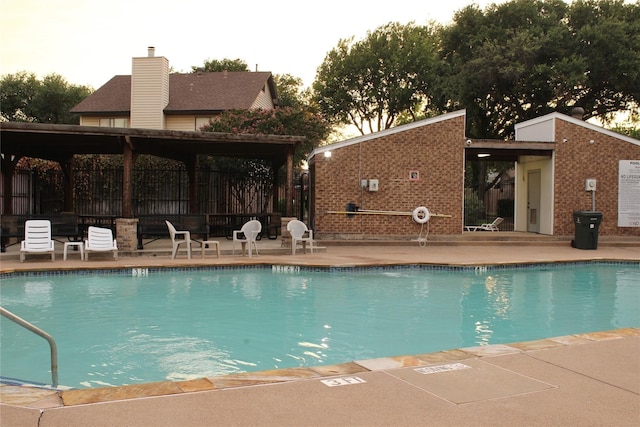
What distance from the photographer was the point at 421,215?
15.7 metres

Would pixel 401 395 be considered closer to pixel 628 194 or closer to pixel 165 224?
pixel 165 224

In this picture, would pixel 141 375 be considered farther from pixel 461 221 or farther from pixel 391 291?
pixel 461 221

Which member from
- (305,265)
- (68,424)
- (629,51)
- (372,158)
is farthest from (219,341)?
(629,51)

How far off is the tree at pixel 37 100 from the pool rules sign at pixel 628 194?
31.2 metres

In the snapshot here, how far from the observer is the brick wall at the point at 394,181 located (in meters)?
15.5

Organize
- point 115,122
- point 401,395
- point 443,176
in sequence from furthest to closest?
point 115,122 → point 443,176 → point 401,395

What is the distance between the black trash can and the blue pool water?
4223 millimetres

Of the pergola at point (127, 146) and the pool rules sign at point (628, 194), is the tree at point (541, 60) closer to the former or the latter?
the pool rules sign at point (628, 194)

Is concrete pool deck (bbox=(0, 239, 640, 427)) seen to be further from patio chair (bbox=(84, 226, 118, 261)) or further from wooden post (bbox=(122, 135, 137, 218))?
wooden post (bbox=(122, 135, 137, 218))

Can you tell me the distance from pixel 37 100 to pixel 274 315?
34.4m

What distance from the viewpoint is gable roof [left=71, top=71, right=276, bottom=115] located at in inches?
1020

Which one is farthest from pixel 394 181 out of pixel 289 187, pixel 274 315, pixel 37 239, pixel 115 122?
pixel 115 122

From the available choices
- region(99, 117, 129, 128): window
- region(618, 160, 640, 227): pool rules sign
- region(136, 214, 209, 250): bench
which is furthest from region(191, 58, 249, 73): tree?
region(618, 160, 640, 227): pool rules sign

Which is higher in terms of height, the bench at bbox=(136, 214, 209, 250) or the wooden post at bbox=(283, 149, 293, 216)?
the wooden post at bbox=(283, 149, 293, 216)
